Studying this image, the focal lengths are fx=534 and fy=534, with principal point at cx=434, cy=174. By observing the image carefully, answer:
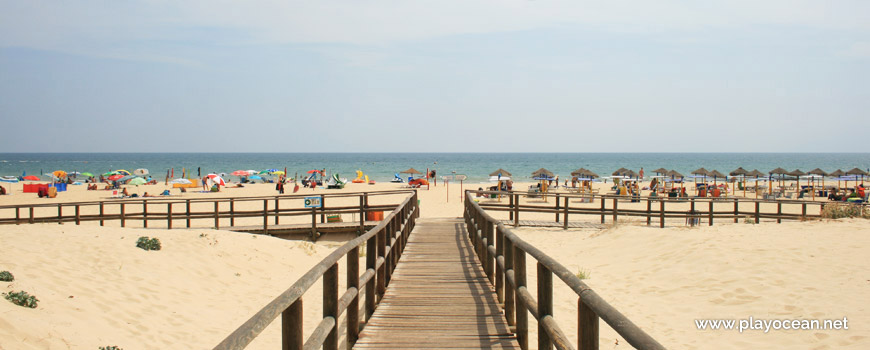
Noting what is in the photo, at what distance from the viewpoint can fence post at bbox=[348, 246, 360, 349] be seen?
14.5ft

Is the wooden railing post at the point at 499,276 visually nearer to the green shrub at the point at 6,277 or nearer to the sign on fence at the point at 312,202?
the green shrub at the point at 6,277

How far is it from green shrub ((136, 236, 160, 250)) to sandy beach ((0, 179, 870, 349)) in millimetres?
277

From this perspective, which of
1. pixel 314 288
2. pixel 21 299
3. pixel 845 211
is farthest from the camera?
pixel 845 211

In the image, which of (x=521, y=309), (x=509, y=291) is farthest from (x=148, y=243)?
(x=521, y=309)

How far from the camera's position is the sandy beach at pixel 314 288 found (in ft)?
20.9

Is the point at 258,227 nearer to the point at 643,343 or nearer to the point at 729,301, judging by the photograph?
the point at 729,301

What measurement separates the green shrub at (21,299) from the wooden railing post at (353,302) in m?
4.61

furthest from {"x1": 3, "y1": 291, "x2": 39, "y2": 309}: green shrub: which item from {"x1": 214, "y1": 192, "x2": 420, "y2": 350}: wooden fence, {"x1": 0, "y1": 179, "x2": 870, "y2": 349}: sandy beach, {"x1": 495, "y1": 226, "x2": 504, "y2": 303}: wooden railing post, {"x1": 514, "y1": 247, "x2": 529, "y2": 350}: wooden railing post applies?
{"x1": 514, "y1": 247, "x2": 529, "y2": 350}: wooden railing post

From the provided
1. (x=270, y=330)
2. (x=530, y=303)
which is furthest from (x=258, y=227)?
(x=530, y=303)

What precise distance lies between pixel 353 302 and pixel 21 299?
188 inches

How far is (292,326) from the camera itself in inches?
106

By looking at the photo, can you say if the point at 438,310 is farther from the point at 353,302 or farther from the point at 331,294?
the point at 331,294

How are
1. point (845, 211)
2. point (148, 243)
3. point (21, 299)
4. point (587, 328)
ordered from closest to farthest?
1. point (587, 328)
2. point (21, 299)
3. point (148, 243)
4. point (845, 211)

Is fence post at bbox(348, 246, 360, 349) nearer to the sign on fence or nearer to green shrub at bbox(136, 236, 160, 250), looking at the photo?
green shrub at bbox(136, 236, 160, 250)
